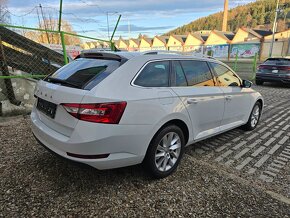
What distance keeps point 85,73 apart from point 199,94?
1603 millimetres

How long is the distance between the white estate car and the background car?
912 cm

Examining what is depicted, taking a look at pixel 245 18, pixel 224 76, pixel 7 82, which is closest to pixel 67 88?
pixel 224 76

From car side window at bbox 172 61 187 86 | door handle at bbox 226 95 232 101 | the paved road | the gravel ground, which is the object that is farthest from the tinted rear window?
car side window at bbox 172 61 187 86

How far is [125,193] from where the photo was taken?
2783 mm

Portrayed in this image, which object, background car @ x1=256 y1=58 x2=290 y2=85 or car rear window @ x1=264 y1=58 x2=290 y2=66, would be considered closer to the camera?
background car @ x1=256 y1=58 x2=290 y2=85

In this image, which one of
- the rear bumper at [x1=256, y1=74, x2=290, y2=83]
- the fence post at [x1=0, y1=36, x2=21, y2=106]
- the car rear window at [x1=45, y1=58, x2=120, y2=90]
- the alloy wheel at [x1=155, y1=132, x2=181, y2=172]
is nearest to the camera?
the car rear window at [x1=45, y1=58, x2=120, y2=90]

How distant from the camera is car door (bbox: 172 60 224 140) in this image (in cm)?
320

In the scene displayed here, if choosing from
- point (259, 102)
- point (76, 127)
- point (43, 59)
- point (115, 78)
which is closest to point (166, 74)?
point (115, 78)

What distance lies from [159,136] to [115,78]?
868 mm

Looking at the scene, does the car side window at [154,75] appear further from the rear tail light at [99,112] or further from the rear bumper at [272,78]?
the rear bumper at [272,78]

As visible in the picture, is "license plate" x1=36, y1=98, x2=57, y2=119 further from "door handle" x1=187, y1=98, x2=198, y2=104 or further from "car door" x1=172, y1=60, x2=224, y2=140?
"door handle" x1=187, y1=98, x2=198, y2=104

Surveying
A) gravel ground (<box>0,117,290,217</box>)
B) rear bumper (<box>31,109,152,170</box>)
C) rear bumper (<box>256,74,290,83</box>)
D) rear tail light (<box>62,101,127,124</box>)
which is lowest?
rear bumper (<box>256,74,290,83</box>)

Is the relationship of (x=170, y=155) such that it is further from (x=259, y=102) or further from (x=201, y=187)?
(x=259, y=102)

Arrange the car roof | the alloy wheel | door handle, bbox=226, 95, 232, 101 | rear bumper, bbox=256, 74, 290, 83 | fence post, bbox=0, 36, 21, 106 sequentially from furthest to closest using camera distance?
rear bumper, bbox=256, 74, 290, 83, fence post, bbox=0, 36, 21, 106, door handle, bbox=226, 95, 232, 101, the alloy wheel, the car roof
